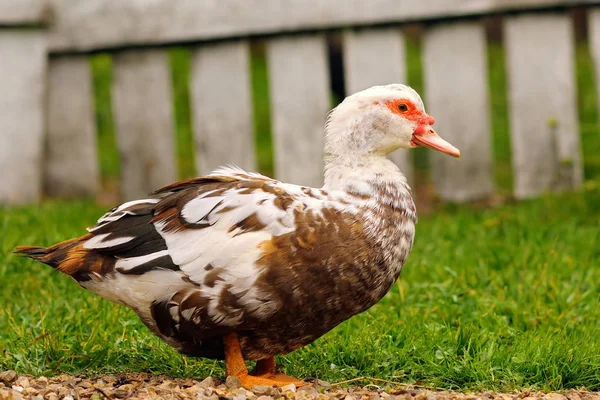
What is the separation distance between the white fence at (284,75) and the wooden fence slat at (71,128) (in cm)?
1

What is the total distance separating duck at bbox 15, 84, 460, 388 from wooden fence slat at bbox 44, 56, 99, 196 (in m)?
3.72

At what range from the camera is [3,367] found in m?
4.16

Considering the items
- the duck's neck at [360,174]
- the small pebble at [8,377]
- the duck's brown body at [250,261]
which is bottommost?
the small pebble at [8,377]

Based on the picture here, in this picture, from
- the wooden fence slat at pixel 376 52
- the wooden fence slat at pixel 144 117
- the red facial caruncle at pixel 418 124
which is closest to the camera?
the red facial caruncle at pixel 418 124

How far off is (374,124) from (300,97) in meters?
3.40

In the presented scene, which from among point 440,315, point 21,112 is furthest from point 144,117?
point 440,315

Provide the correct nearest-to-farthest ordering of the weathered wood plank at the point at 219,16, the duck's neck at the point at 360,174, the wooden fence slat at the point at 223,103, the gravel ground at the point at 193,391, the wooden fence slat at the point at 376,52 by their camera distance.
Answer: the gravel ground at the point at 193,391 → the duck's neck at the point at 360,174 → the weathered wood plank at the point at 219,16 → the wooden fence slat at the point at 376,52 → the wooden fence slat at the point at 223,103

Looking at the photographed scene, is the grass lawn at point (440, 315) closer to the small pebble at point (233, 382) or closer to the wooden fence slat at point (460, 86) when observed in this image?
the small pebble at point (233, 382)

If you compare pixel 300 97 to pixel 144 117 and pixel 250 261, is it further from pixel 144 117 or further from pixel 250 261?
pixel 250 261

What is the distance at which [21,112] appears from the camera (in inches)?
296

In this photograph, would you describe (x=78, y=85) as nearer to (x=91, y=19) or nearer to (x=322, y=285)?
(x=91, y=19)

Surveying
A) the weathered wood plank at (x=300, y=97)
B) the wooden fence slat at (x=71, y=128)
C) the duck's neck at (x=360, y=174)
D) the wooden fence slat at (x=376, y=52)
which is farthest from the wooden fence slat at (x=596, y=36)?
the duck's neck at (x=360, y=174)

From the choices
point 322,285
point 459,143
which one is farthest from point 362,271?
point 459,143

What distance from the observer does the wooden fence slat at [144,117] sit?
7703 mm
